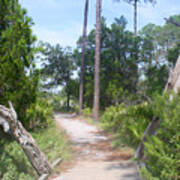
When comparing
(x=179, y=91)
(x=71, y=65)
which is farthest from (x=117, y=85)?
(x=179, y=91)

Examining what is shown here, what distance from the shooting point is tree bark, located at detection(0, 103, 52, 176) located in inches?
168

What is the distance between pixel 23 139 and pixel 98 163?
242 cm

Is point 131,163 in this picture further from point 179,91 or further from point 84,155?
point 179,91

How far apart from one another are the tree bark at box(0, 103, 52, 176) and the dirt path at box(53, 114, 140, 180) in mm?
407

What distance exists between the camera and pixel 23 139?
4.54m

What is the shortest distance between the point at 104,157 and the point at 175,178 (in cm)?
395

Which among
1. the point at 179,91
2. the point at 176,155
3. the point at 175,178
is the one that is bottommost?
the point at 175,178

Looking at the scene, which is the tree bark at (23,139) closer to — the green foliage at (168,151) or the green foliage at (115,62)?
the green foliage at (168,151)

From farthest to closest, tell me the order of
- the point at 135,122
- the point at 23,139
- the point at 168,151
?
the point at 135,122 → the point at 23,139 → the point at 168,151

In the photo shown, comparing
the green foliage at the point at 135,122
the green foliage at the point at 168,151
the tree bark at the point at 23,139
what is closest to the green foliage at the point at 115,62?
the green foliage at the point at 135,122

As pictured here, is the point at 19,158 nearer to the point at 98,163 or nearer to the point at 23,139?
the point at 23,139

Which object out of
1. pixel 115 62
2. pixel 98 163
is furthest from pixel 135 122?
pixel 115 62

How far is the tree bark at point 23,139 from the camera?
427 cm

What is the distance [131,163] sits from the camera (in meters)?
5.82
